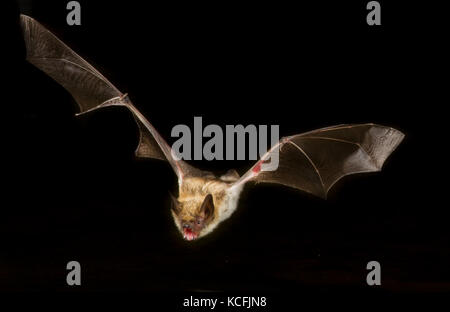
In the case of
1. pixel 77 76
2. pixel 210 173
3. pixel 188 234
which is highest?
pixel 77 76

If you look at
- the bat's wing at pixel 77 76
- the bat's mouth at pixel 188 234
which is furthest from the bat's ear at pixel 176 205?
the bat's wing at pixel 77 76

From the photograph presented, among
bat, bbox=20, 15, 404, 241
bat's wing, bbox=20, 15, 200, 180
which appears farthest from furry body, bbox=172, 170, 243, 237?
bat's wing, bbox=20, 15, 200, 180

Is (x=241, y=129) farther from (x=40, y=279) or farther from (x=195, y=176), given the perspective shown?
(x=40, y=279)

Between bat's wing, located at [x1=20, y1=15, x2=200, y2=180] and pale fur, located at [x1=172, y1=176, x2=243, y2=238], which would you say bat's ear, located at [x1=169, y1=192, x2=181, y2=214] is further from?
bat's wing, located at [x1=20, y1=15, x2=200, y2=180]

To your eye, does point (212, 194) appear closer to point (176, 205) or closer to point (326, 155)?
point (176, 205)

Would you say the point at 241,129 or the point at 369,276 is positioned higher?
the point at 241,129

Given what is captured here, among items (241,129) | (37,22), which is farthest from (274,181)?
(37,22)

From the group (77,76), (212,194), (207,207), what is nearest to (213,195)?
(212,194)

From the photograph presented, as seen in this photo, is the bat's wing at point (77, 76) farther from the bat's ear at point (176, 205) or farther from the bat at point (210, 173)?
the bat's ear at point (176, 205)
